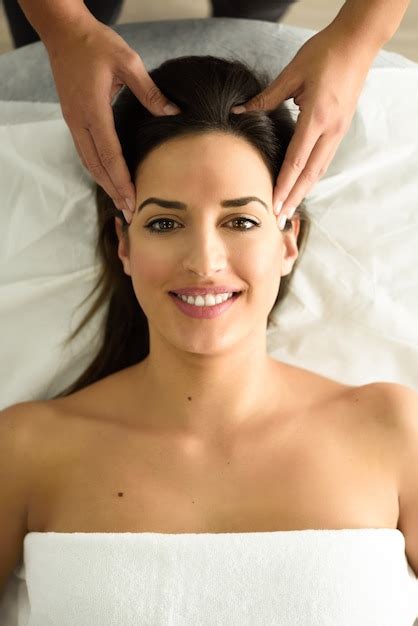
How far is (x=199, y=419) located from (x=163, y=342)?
0.55ft

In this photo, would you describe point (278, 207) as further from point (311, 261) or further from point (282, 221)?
point (311, 261)

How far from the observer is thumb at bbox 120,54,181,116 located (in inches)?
67.0

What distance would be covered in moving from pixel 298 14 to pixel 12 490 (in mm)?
1924

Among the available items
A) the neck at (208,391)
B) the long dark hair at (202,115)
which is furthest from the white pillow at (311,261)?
the neck at (208,391)

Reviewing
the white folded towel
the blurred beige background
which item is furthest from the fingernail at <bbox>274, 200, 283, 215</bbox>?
the blurred beige background

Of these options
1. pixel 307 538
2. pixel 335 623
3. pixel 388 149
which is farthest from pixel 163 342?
pixel 388 149

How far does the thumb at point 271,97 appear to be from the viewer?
1.72 m

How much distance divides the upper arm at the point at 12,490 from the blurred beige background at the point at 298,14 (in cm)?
163

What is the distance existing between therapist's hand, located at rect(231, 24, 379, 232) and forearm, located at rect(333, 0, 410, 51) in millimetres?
14

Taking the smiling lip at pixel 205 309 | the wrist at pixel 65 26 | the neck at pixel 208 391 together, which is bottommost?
the neck at pixel 208 391

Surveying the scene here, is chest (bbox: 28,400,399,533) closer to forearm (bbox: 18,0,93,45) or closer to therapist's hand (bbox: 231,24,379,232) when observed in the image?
therapist's hand (bbox: 231,24,379,232)

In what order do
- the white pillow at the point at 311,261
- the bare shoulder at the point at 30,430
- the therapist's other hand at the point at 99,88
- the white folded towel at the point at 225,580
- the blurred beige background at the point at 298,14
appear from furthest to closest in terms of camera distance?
the blurred beige background at the point at 298,14
the white pillow at the point at 311,261
the bare shoulder at the point at 30,430
the therapist's other hand at the point at 99,88
the white folded towel at the point at 225,580

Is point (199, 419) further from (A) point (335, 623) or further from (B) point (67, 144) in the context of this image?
(B) point (67, 144)

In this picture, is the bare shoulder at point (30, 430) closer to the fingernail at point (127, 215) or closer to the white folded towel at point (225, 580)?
the white folded towel at point (225, 580)
